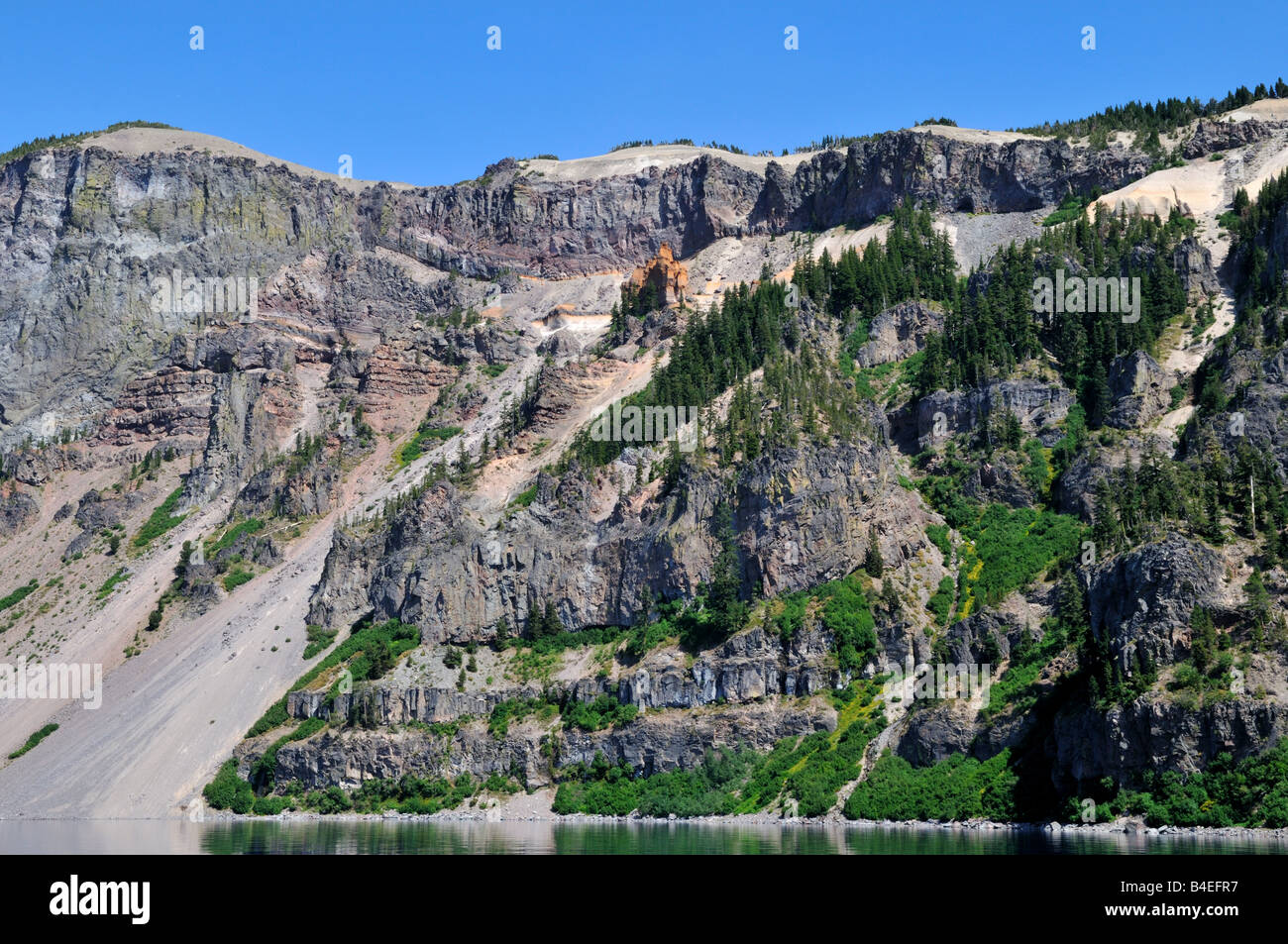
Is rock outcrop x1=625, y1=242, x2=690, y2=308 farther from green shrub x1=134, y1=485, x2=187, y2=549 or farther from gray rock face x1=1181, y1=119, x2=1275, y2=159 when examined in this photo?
green shrub x1=134, y1=485, x2=187, y2=549

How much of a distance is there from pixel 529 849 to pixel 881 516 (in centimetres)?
5372

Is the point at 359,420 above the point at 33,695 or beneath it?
above

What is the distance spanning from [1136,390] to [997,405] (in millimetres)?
11650

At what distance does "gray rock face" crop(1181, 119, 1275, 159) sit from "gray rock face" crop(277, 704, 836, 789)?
99.8 m

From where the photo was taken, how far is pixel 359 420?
172000mm

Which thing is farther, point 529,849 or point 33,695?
point 33,695

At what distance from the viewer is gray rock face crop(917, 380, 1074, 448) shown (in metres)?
120

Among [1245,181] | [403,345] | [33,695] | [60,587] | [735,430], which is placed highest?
[1245,181]

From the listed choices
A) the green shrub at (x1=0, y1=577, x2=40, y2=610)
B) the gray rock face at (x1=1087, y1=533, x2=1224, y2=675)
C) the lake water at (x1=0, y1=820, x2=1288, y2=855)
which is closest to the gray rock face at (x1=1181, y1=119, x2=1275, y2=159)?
the gray rock face at (x1=1087, y1=533, x2=1224, y2=675)

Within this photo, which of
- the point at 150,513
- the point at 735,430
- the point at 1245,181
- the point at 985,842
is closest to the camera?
the point at 985,842

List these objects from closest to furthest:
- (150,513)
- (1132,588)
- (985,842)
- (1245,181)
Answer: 1. (985,842)
2. (1132,588)
3. (1245,181)
4. (150,513)

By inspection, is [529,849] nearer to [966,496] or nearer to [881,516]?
[881,516]

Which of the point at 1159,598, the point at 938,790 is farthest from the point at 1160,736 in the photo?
the point at 938,790

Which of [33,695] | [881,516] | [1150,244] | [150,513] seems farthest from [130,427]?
[1150,244]
